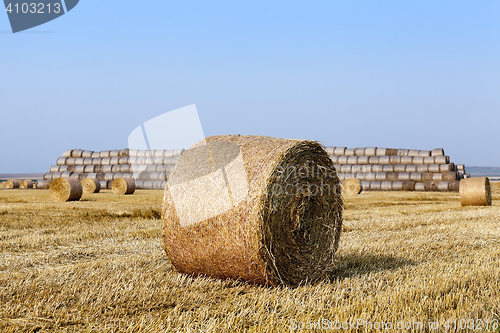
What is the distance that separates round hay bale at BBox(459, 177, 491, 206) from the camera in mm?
13727

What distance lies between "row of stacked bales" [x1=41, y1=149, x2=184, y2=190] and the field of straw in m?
22.3

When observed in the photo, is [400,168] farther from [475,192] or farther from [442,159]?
[475,192]

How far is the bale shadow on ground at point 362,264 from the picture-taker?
4.89m

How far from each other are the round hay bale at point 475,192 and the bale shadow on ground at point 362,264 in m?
9.47

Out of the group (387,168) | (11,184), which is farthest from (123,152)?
(387,168)

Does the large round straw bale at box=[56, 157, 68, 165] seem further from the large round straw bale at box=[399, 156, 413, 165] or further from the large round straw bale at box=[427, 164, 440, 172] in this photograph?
the large round straw bale at box=[427, 164, 440, 172]

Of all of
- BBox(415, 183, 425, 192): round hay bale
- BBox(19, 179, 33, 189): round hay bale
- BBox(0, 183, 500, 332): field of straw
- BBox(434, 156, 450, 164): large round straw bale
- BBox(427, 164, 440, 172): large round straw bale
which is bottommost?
BBox(415, 183, 425, 192): round hay bale

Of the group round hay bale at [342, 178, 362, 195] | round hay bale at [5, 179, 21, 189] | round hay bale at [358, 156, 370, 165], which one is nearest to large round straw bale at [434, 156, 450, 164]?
round hay bale at [358, 156, 370, 165]

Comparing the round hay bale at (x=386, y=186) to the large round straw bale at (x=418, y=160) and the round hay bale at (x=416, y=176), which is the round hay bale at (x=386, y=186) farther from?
the large round straw bale at (x=418, y=160)

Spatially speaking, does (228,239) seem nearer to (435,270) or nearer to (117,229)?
(435,270)

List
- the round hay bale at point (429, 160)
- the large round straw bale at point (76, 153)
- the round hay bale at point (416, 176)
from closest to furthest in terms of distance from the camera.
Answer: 1. the round hay bale at point (416, 176)
2. the round hay bale at point (429, 160)
3. the large round straw bale at point (76, 153)

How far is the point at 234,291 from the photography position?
422 cm

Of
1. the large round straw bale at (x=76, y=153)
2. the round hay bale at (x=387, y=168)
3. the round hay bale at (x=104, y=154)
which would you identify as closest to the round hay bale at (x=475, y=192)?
the round hay bale at (x=387, y=168)

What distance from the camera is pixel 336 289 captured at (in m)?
4.27
